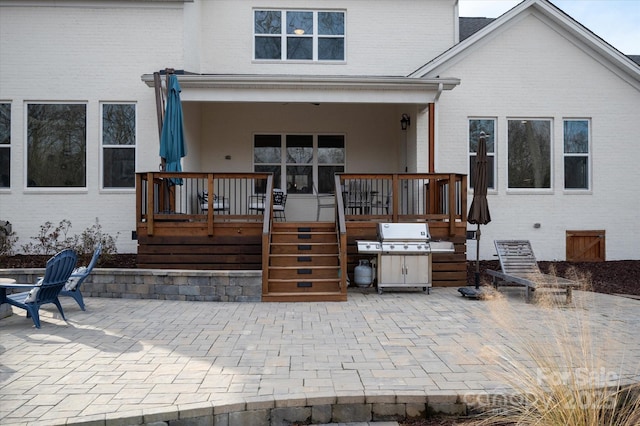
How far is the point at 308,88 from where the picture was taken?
1062 centimetres

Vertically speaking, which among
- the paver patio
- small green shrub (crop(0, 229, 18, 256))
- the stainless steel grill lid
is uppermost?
the stainless steel grill lid

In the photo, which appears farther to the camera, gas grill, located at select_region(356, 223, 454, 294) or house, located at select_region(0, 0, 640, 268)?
house, located at select_region(0, 0, 640, 268)

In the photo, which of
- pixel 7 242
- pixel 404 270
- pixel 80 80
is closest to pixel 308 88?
pixel 404 270

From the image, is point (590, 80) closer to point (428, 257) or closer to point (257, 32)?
point (428, 257)

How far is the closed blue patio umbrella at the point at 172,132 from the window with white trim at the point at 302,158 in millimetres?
3799

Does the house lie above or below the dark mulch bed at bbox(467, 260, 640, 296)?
above

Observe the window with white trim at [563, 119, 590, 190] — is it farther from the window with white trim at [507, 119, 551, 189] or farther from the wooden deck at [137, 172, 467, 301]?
the wooden deck at [137, 172, 467, 301]

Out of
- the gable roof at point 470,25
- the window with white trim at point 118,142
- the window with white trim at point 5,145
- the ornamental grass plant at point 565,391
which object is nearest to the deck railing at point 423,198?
the ornamental grass plant at point 565,391

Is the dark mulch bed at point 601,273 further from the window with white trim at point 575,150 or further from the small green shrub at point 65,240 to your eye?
the small green shrub at point 65,240

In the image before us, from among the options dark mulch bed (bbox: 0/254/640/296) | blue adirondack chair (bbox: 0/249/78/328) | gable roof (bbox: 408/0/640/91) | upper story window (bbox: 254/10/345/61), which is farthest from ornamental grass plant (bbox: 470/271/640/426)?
upper story window (bbox: 254/10/345/61)

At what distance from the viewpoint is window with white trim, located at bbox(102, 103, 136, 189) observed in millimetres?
11422

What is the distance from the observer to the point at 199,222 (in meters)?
9.27

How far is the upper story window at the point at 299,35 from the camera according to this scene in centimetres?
1324

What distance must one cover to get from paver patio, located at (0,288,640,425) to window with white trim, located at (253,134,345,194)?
6009 millimetres
